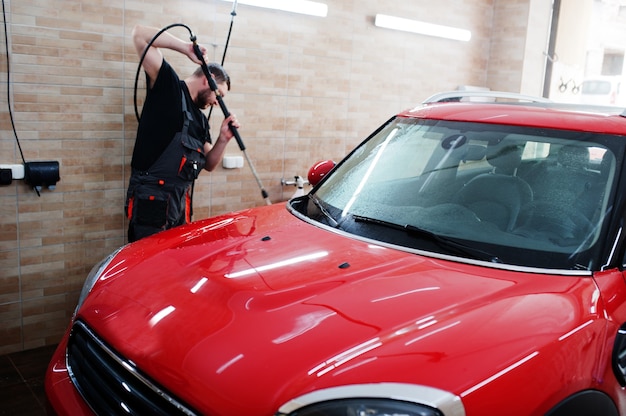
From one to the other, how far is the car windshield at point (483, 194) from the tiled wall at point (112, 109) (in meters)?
1.85

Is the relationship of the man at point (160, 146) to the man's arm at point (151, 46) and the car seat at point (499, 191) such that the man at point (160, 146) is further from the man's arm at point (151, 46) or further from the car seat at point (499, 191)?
the car seat at point (499, 191)

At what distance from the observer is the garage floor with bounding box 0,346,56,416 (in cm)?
329

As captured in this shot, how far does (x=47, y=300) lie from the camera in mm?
3951

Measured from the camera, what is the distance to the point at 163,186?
3.80m

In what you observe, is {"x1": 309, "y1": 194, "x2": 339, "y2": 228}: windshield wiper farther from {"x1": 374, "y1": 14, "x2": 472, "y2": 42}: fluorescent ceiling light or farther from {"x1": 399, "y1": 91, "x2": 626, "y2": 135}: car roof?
{"x1": 374, "y1": 14, "x2": 472, "y2": 42}: fluorescent ceiling light

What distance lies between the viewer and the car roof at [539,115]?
2.33 meters

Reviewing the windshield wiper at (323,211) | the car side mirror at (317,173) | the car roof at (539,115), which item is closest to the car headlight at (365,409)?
the windshield wiper at (323,211)

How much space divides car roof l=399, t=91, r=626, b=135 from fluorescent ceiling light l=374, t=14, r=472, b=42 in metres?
2.70

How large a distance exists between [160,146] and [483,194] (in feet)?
7.18

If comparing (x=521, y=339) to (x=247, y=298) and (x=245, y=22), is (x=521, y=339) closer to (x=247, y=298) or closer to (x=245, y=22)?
(x=247, y=298)

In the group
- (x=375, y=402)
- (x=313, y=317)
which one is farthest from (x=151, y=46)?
(x=375, y=402)

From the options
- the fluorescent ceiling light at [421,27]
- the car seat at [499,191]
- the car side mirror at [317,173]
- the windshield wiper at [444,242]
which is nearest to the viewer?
the windshield wiper at [444,242]

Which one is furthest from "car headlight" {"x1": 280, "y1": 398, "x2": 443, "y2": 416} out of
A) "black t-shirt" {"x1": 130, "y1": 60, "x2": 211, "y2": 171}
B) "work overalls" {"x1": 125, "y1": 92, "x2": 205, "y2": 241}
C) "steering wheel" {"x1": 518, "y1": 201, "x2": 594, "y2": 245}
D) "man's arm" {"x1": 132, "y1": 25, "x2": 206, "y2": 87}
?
"man's arm" {"x1": 132, "y1": 25, "x2": 206, "y2": 87}

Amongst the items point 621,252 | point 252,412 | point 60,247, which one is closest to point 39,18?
point 60,247
